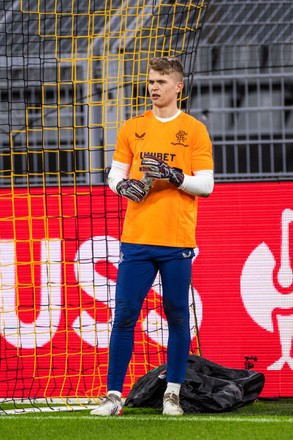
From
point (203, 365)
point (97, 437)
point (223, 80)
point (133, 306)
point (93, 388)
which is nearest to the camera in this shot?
point (97, 437)

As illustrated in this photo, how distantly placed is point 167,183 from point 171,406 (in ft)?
3.99

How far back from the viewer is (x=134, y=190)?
18.9 ft

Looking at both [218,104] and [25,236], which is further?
[218,104]

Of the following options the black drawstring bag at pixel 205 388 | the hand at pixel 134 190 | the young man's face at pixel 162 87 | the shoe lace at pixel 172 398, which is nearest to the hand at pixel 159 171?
the hand at pixel 134 190

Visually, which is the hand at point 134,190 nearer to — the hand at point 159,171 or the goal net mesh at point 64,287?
the hand at point 159,171

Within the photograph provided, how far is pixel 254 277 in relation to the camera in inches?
293

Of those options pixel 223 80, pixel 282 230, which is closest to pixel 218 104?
pixel 223 80

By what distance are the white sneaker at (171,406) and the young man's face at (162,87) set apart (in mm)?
1589

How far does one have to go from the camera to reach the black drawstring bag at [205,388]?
629 centimetres

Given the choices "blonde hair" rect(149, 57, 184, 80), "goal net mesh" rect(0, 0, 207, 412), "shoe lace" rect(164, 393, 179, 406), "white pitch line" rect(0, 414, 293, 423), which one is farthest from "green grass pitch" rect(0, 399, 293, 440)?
"blonde hair" rect(149, 57, 184, 80)

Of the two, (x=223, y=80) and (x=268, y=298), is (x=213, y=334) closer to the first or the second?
(x=268, y=298)

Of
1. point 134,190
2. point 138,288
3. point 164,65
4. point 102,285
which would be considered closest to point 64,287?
point 102,285

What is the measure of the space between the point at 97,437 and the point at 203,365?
1751 mm

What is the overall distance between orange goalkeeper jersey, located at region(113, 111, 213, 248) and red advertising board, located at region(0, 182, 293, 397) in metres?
1.50
